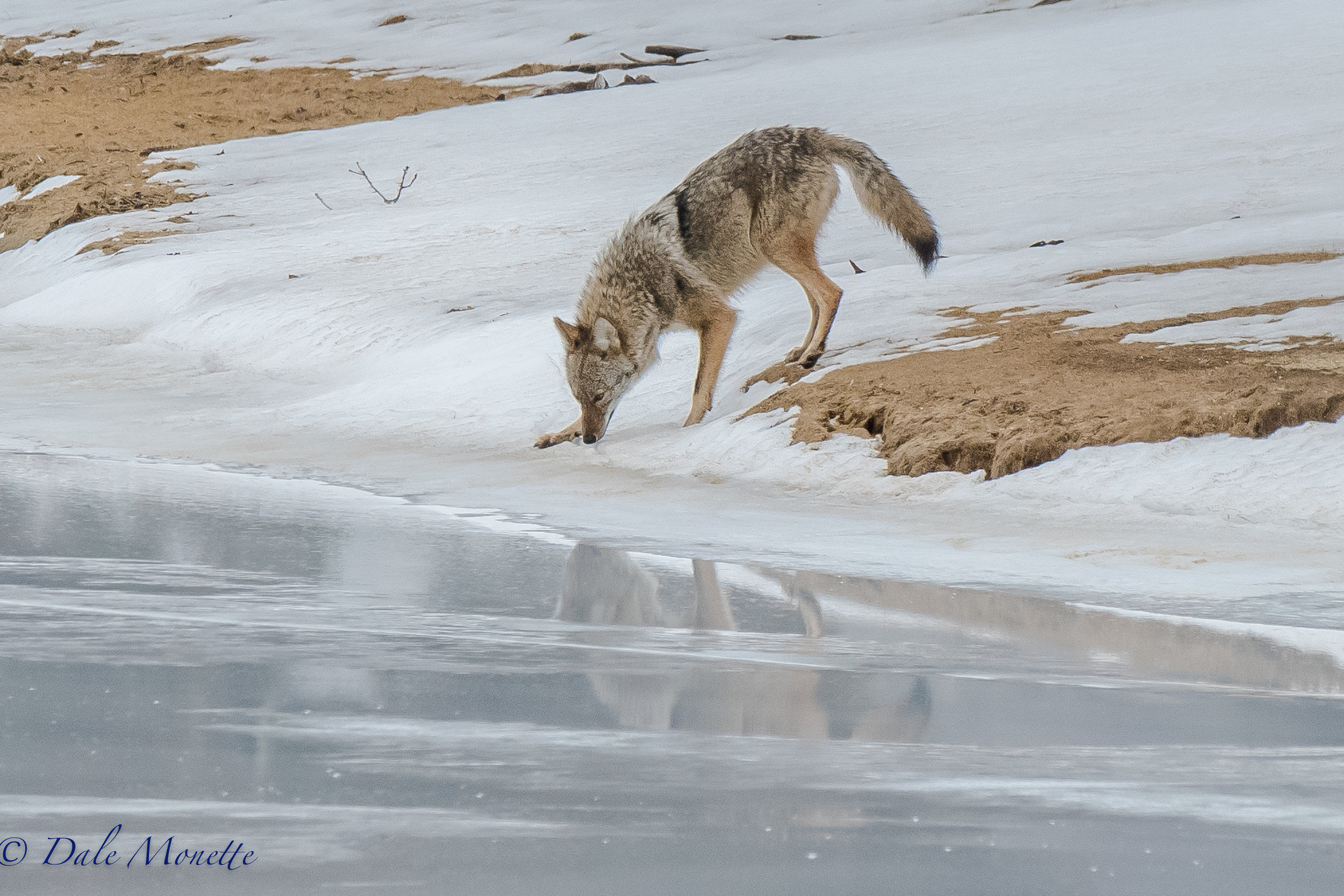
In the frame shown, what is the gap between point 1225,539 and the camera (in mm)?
5523

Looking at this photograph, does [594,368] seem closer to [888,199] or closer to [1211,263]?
[888,199]

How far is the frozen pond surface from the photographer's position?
2613 millimetres

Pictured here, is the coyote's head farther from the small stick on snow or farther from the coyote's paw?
the small stick on snow

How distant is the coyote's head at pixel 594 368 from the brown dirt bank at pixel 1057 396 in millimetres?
1028

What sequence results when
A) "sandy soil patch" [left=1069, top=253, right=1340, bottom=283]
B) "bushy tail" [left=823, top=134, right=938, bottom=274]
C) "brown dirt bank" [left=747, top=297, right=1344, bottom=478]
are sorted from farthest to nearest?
"sandy soil patch" [left=1069, top=253, right=1340, bottom=283]
"bushy tail" [left=823, top=134, right=938, bottom=274]
"brown dirt bank" [left=747, top=297, right=1344, bottom=478]

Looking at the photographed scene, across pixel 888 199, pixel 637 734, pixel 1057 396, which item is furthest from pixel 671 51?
pixel 637 734

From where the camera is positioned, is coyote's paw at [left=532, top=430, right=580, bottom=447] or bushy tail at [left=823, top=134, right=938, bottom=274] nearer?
coyote's paw at [left=532, top=430, right=580, bottom=447]

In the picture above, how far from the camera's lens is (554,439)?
8.35 metres

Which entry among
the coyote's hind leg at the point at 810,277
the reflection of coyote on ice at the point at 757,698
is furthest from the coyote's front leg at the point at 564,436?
the reflection of coyote on ice at the point at 757,698

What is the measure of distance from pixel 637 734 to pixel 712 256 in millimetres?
5523

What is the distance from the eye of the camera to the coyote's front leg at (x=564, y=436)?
8.32 m

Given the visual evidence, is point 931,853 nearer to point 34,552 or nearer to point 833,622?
point 833,622

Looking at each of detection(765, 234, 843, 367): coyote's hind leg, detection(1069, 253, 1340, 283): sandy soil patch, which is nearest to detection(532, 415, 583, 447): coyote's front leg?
detection(765, 234, 843, 367): coyote's hind leg

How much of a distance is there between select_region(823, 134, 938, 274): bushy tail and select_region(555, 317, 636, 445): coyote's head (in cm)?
183
